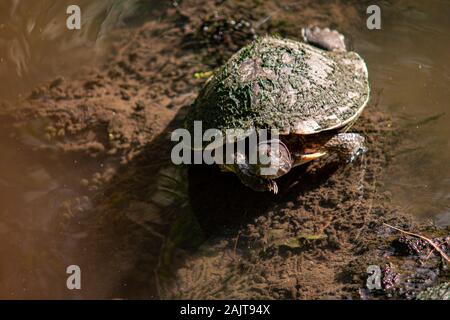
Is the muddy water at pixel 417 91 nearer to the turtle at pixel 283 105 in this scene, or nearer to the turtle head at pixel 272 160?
the turtle at pixel 283 105

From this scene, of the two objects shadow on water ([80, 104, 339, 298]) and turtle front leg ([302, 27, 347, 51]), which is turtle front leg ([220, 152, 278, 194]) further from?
turtle front leg ([302, 27, 347, 51])

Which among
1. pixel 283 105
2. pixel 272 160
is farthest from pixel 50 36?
pixel 272 160

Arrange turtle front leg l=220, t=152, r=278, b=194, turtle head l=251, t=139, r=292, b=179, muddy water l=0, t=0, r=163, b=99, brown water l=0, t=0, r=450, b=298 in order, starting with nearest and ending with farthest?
1. turtle head l=251, t=139, r=292, b=179
2. turtle front leg l=220, t=152, r=278, b=194
3. brown water l=0, t=0, r=450, b=298
4. muddy water l=0, t=0, r=163, b=99

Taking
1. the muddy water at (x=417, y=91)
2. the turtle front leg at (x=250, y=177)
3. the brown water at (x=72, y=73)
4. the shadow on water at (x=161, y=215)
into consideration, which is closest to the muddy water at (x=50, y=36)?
the brown water at (x=72, y=73)

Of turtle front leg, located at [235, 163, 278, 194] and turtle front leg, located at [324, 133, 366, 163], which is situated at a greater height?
turtle front leg, located at [324, 133, 366, 163]

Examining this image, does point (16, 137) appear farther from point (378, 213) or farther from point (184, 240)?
point (378, 213)

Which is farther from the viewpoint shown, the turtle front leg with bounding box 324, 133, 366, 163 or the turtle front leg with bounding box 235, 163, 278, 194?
the turtle front leg with bounding box 324, 133, 366, 163

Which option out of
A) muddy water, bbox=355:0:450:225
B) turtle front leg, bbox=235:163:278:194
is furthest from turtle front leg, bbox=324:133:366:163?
turtle front leg, bbox=235:163:278:194
